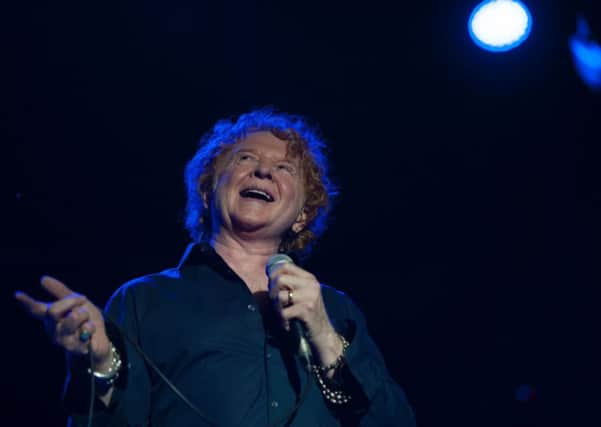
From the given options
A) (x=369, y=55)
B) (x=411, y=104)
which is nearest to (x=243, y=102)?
(x=369, y=55)

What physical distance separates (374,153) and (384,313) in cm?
109

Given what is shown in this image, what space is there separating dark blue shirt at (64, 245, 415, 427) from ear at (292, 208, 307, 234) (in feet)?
2.46

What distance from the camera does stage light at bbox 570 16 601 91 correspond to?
340cm

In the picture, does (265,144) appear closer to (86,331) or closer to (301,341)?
(301,341)

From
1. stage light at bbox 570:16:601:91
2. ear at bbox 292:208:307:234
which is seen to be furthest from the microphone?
stage light at bbox 570:16:601:91

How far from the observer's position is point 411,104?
389 cm

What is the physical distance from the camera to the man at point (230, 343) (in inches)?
62.4

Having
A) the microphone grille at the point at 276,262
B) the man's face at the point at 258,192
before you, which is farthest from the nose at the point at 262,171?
the microphone grille at the point at 276,262

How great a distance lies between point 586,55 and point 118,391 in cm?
321

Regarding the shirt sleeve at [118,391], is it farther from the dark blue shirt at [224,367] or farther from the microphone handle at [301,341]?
the microphone handle at [301,341]

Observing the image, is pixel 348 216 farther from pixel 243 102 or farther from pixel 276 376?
pixel 276 376

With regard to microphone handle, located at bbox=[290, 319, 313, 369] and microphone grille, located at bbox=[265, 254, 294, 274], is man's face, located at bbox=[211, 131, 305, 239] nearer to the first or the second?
microphone grille, located at bbox=[265, 254, 294, 274]

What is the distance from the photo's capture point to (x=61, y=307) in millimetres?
1392

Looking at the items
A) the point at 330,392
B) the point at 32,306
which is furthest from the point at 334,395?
the point at 32,306
